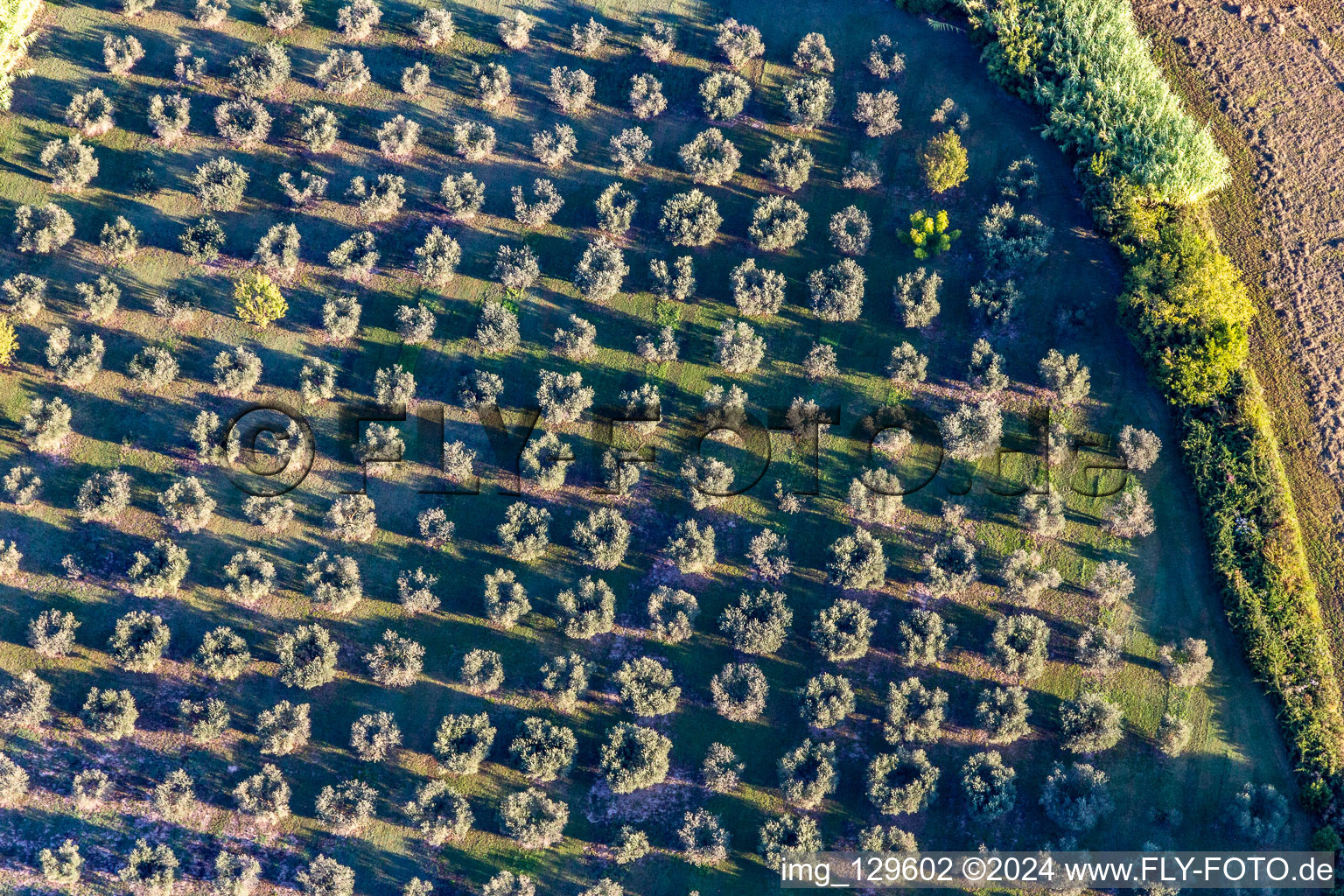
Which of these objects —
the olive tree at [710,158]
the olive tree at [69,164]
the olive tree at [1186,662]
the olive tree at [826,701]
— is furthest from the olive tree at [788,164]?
the olive tree at [69,164]

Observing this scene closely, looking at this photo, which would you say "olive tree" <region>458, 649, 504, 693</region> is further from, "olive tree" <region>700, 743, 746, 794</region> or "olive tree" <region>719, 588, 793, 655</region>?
"olive tree" <region>719, 588, 793, 655</region>

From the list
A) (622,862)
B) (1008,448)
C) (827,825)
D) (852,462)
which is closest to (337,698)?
(622,862)

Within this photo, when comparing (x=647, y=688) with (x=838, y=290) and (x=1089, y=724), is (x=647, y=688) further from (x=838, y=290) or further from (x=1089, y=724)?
(x=838, y=290)

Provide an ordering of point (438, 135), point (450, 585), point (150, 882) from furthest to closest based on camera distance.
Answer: point (438, 135), point (450, 585), point (150, 882)

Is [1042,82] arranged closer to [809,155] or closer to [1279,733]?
[809,155]

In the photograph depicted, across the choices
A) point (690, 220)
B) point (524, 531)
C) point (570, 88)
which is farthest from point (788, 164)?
point (524, 531)

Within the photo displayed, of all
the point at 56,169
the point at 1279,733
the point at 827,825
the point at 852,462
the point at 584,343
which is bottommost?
the point at 827,825
